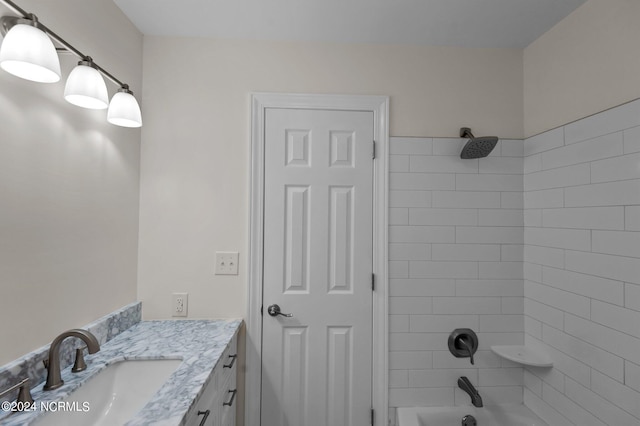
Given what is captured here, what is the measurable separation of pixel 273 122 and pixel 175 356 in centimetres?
123

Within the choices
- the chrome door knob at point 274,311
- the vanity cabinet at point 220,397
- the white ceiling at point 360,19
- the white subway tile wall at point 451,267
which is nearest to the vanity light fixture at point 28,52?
the white ceiling at point 360,19

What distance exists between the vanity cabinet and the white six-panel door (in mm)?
176

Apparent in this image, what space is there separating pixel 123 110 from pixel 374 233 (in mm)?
1343

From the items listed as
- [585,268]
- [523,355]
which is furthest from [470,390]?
[585,268]

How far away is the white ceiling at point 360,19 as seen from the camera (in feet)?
4.49

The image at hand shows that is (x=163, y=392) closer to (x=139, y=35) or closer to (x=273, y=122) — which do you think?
(x=273, y=122)

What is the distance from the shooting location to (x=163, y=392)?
2.97 ft

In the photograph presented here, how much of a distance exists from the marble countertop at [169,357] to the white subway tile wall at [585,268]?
5.36 ft

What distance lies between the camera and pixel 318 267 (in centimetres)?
161

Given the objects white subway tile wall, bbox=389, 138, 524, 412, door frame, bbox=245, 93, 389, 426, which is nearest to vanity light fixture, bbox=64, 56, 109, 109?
door frame, bbox=245, 93, 389, 426

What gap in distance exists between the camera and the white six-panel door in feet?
5.21

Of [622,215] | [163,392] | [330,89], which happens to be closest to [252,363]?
[163,392]

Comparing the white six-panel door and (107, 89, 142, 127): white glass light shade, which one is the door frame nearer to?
the white six-panel door
